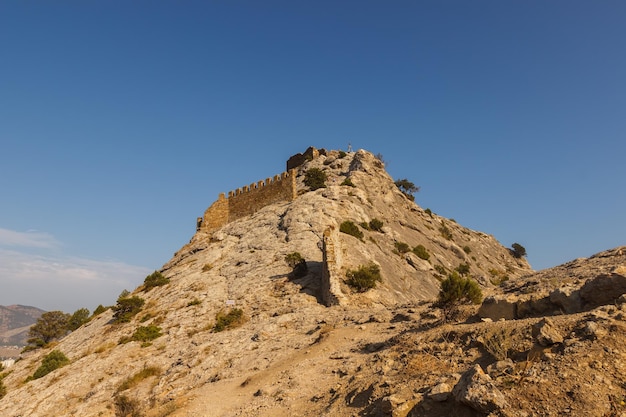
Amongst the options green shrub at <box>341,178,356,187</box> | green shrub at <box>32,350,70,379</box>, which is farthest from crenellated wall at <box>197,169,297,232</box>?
green shrub at <box>32,350,70,379</box>

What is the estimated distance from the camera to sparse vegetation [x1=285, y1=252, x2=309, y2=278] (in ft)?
→ 97.0

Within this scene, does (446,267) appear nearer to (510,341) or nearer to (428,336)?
(428,336)

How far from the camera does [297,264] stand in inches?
1201

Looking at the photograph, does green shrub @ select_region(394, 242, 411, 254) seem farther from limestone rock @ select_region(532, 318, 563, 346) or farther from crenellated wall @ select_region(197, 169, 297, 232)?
limestone rock @ select_region(532, 318, 563, 346)

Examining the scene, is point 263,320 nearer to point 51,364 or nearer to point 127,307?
point 127,307

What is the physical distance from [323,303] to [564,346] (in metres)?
18.3

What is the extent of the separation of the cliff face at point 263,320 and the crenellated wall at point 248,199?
1.49 meters

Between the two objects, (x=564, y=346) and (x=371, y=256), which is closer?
(x=564, y=346)

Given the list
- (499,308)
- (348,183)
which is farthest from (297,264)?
(348,183)

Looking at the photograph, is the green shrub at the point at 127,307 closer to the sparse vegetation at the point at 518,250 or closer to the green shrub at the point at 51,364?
the green shrub at the point at 51,364

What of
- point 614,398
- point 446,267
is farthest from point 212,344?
point 446,267

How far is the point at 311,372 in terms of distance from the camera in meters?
14.2

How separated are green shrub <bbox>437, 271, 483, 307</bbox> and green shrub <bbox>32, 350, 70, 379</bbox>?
26.9 meters

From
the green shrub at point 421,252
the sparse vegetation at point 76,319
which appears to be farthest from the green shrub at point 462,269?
the sparse vegetation at point 76,319
